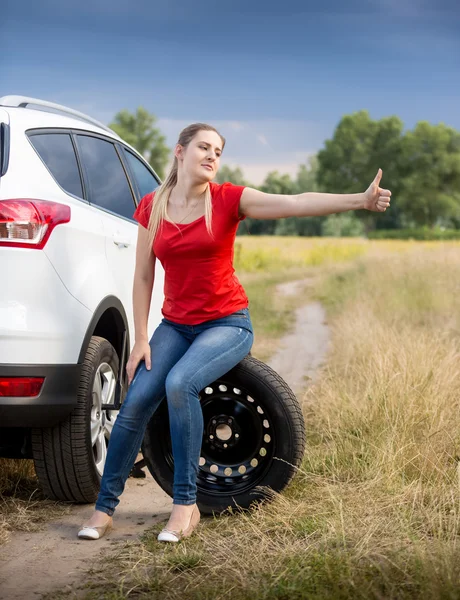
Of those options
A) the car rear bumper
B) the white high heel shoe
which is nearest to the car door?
the car rear bumper

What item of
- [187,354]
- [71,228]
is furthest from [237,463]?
[71,228]

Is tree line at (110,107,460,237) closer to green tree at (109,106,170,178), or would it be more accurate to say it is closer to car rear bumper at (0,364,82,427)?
green tree at (109,106,170,178)

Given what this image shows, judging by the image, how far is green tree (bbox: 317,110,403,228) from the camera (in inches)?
3821

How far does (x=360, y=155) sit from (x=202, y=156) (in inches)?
3821

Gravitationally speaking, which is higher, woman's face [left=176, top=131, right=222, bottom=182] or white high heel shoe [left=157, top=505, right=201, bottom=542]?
woman's face [left=176, top=131, right=222, bottom=182]

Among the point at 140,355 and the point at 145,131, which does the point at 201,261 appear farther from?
the point at 145,131

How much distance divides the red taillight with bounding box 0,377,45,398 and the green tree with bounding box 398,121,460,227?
288ft

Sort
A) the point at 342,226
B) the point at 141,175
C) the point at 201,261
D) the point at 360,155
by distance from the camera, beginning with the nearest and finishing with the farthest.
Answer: the point at 201,261 → the point at 141,175 → the point at 342,226 → the point at 360,155

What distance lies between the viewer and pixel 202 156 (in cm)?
425

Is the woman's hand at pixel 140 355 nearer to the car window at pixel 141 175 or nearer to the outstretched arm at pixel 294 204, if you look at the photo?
the outstretched arm at pixel 294 204

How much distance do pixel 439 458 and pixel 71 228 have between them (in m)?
2.21

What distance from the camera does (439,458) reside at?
15.3ft

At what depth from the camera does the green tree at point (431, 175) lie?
89875mm

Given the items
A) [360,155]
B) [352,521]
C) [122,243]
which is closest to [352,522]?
[352,521]
